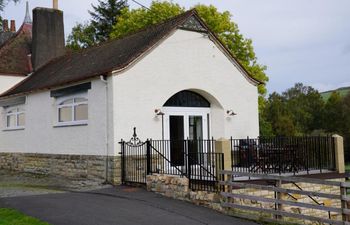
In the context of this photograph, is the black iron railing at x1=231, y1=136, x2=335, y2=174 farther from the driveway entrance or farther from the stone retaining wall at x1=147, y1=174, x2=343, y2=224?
the driveway entrance

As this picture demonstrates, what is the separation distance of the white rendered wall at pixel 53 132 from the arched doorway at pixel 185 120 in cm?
260

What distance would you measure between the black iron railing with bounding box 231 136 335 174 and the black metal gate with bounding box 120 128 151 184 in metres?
3.13

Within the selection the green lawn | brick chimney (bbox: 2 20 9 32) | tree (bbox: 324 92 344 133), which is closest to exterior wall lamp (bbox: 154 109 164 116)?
the green lawn

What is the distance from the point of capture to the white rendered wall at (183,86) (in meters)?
15.5

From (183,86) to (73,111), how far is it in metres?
4.63

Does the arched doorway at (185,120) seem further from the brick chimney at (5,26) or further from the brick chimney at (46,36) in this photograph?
the brick chimney at (5,26)

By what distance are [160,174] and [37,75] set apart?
13118 mm

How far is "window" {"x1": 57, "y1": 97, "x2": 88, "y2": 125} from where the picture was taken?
17.0m

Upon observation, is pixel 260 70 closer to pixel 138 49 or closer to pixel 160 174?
pixel 138 49

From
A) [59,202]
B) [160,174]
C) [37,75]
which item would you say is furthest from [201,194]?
[37,75]

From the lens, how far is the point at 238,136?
1881 centimetres

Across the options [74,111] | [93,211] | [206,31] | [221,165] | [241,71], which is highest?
[206,31]

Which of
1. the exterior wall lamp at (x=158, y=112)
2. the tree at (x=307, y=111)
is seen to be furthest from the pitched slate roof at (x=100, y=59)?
the tree at (x=307, y=111)

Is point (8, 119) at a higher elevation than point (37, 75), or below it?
below
